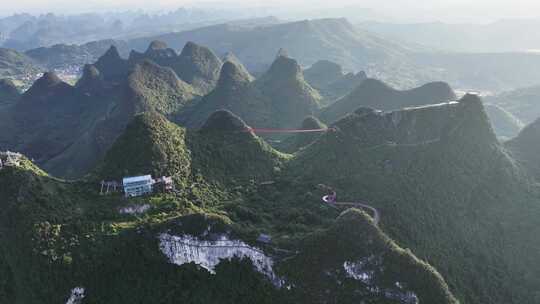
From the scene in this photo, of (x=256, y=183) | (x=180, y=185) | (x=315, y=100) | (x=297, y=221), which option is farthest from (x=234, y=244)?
(x=315, y=100)

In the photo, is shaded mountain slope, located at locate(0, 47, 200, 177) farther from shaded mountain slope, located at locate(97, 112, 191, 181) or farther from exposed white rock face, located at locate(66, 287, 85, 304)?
exposed white rock face, located at locate(66, 287, 85, 304)

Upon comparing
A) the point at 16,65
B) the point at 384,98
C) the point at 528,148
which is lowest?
the point at 16,65

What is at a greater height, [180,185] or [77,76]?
[180,185]

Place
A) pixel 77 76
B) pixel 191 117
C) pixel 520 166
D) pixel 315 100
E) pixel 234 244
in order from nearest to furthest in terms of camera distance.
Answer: pixel 234 244 < pixel 520 166 < pixel 191 117 < pixel 315 100 < pixel 77 76

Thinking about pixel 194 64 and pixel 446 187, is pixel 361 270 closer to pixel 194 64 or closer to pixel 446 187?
pixel 446 187

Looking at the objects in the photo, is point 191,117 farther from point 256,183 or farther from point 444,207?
point 444,207

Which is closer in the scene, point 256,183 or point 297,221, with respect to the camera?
point 297,221

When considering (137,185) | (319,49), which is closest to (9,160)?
(137,185)

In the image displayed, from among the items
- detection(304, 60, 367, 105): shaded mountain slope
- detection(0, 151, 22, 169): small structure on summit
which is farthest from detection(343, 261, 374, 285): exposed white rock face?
detection(304, 60, 367, 105): shaded mountain slope
